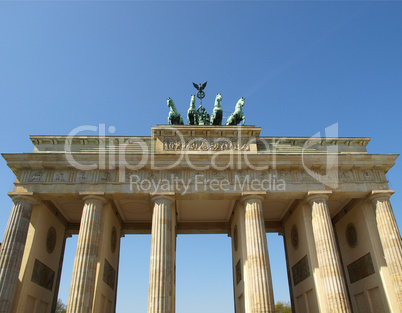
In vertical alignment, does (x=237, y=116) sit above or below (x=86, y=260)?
above

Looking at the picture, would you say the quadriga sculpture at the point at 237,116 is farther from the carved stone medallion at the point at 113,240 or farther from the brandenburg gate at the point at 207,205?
the carved stone medallion at the point at 113,240

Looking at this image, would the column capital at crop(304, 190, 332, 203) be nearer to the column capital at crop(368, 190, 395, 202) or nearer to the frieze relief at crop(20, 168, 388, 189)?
the frieze relief at crop(20, 168, 388, 189)

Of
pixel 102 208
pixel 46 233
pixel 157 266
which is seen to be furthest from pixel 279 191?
pixel 46 233

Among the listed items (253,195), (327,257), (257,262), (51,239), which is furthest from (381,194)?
(51,239)

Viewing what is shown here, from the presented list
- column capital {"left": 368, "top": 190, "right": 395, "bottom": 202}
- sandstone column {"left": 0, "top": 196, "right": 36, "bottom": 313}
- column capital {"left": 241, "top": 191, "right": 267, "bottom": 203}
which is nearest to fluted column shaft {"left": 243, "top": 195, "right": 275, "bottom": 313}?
column capital {"left": 241, "top": 191, "right": 267, "bottom": 203}

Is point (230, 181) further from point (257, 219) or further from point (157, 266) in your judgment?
point (157, 266)

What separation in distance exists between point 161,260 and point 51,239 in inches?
367

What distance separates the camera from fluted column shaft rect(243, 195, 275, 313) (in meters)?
17.9

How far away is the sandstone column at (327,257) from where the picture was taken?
18.2 meters

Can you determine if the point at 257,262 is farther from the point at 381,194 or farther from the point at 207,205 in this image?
the point at 381,194

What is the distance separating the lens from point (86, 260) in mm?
18328

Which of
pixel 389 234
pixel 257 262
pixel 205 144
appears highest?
pixel 205 144

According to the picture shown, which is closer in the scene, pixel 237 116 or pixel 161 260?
pixel 161 260

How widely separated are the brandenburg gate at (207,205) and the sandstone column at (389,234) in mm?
61
